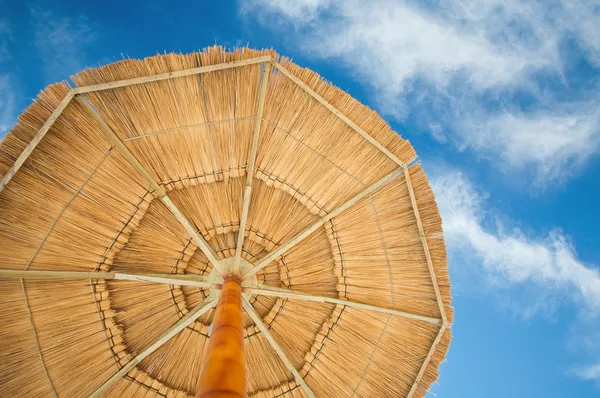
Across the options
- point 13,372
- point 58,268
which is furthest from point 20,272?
point 13,372

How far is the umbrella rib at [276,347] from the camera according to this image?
5.29 m

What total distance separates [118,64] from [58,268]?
2517 mm

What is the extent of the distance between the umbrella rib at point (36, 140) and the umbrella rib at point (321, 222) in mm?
2638

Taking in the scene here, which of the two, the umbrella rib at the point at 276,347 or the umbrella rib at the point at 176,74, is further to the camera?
the umbrella rib at the point at 276,347

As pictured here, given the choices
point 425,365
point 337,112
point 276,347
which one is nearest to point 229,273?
point 276,347

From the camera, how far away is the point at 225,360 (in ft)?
8.76

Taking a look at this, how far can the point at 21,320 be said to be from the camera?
4707mm

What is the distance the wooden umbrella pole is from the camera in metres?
2.33

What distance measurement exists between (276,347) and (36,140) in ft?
12.1

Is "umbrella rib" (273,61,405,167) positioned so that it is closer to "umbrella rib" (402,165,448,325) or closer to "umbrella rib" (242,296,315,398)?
"umbrella rib" (402,165,448,325)

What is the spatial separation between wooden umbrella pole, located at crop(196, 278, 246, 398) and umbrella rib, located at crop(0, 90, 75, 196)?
8.22 feet

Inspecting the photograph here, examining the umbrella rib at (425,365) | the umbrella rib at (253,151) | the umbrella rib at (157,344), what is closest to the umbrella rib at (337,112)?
the umbrella rib at (253,151)

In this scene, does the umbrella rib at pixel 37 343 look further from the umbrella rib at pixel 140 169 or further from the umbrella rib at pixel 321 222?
the umbrella rib at pixel 321 222

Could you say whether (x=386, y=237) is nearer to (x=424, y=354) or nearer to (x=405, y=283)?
(x=405, y=283)
